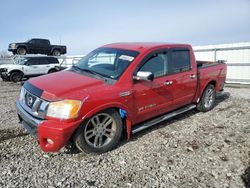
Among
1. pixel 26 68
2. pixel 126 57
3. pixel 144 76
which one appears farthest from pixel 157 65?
pixel 26 68

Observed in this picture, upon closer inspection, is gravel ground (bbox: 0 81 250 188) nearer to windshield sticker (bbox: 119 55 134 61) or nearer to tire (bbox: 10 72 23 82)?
windshield sticker (bbox: 119 55 134 61)

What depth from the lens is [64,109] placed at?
137 inches

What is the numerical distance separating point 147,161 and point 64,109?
59.1 inches

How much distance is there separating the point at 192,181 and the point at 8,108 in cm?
594

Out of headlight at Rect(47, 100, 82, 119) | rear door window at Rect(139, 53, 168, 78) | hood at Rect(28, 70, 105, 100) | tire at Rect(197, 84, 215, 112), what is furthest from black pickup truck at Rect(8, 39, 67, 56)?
headlight at Rect(47, 100, 82, 119)

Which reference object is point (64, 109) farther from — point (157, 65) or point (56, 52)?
point (56, 52)

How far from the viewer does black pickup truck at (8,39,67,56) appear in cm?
2166

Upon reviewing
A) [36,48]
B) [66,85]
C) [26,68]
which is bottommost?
[26,68]

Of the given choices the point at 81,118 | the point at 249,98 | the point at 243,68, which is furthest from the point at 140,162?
the point at 243,68

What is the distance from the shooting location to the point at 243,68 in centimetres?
1233

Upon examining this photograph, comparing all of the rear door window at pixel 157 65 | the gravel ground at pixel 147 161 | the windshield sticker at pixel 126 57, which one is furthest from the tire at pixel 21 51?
the rear door window at pixel 157 65

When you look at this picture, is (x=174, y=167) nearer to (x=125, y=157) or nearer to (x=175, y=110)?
(x=125, y=157)

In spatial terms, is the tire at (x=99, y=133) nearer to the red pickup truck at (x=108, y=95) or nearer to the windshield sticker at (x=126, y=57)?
the red pickup truck at (x=108, y=95)

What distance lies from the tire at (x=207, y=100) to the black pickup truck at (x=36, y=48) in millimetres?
19444
